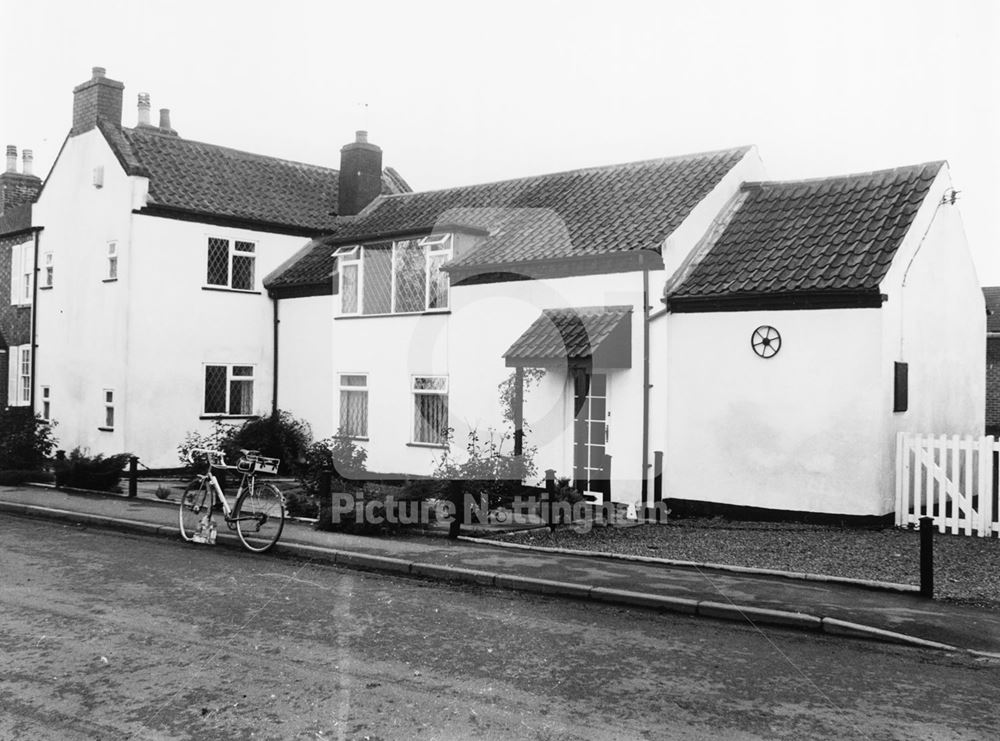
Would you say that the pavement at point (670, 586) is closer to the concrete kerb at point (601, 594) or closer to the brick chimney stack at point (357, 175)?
the concrete kerb at point (601, 594)

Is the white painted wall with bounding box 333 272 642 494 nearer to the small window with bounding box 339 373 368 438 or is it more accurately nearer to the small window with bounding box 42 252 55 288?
the small window with bounding box 339 373 368 438

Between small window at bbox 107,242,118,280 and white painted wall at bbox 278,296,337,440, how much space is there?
4.03 meters

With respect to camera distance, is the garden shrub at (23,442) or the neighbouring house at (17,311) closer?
the garden shrub at (23,442)

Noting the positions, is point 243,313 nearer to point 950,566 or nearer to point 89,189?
point 89,189

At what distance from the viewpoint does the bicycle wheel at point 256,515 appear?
11773mm

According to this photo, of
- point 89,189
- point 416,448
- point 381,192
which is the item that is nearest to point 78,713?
point 416,448

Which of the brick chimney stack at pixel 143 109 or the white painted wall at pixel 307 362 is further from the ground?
the brick chimney stack at pixel 143 109

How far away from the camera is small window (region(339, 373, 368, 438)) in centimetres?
2175

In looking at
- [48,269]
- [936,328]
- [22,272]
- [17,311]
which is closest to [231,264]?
[48,269]

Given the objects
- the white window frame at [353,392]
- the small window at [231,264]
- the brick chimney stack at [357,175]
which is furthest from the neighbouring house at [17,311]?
the white window frame at [353,392]

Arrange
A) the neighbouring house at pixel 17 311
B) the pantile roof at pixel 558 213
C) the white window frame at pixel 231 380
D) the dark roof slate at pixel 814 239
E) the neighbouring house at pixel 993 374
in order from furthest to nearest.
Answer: the neighbouring house at pixel 993 374 → the neighbouring house at pixel 17 311 → the white window frame at pixel 231 380 → the pantile roof at pixel 558 213 → the dark roof slate at pixel 814 239

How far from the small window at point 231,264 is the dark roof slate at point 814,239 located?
12.1 meters

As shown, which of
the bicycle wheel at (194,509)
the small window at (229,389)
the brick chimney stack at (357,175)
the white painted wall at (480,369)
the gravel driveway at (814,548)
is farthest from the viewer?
the brick chimney stack at (357,175)

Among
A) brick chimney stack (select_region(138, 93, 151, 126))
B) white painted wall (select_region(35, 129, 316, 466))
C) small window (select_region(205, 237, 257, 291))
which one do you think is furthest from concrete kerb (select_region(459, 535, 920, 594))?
brick chimney stack (select_region(138, 93, 151, 126))
